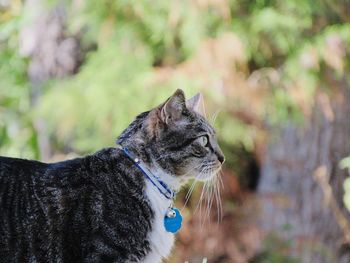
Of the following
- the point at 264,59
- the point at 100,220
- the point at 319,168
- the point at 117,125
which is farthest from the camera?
the point at 319,168

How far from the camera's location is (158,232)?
8.57ft

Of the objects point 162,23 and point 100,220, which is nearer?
point 100,220

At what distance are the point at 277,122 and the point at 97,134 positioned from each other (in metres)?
1.47

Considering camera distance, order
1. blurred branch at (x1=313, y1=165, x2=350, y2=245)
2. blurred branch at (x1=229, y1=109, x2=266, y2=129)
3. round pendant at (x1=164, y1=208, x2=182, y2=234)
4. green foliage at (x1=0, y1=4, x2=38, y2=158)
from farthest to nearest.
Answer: green foliage at (x1=0, y1=4, x2=38, y2=158)
blurred branch at (x1=313, y1=165, x2=350, y2=245)
blurred branch at (x1=229, y1=109, x2=266, y2=129)
round pendant at (x1=164, y1=208, x2=182, y2=234)

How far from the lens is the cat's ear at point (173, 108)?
2660mm

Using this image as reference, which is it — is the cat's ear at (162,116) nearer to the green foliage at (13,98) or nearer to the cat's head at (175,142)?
the cat's head at (175,142)

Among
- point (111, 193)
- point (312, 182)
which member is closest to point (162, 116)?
point (111, 193)

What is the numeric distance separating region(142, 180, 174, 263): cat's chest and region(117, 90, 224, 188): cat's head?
0.11 meters

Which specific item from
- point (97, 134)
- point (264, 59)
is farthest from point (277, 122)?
point (97, 134)

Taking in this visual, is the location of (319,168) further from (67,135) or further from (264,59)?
(67,135)

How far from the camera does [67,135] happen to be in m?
5.53

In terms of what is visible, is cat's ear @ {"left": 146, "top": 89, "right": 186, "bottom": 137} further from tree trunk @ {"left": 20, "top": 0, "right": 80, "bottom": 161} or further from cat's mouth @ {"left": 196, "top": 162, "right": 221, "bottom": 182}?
tree trunk @ {"left": 20, "top": 0, "right": 80, "bottom": 161}

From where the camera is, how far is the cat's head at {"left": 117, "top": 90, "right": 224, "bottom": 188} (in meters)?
2.68

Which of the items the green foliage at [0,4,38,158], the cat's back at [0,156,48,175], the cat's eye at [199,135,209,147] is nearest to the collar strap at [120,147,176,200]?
the cat's eye at [199,135,209,147]
